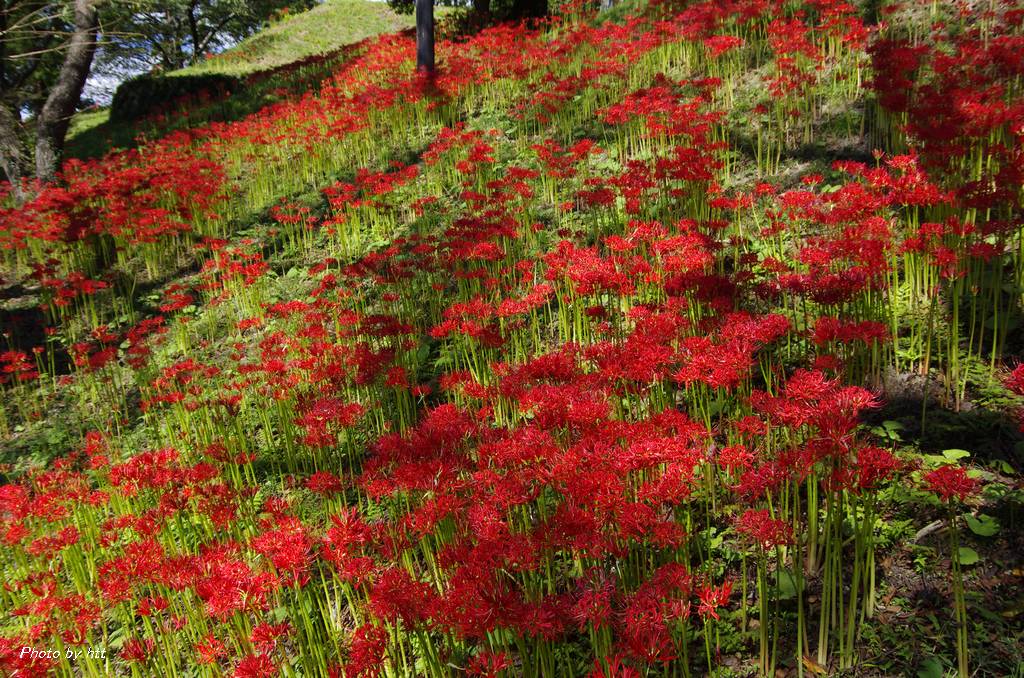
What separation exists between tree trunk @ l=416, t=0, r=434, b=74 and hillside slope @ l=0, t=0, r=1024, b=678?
4719 mm

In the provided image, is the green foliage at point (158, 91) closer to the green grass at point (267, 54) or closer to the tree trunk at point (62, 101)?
the green grass at point (267, 54)

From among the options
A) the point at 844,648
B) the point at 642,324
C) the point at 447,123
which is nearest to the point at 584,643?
the point at 844,648

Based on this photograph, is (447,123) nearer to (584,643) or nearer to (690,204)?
(690,204)

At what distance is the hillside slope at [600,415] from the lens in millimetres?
2469

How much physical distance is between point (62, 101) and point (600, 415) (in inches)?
A: 594

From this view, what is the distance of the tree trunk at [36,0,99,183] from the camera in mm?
11938

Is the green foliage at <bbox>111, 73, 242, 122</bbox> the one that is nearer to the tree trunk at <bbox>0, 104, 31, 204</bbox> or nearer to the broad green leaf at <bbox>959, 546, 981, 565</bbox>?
the tree trunk at <bbox>0, 104, 31, 204</bbox>

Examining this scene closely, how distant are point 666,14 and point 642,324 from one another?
11.3m

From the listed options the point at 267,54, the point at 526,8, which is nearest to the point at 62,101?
the point at 526,8

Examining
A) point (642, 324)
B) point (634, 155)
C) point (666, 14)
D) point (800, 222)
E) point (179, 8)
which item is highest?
point (179, 8)

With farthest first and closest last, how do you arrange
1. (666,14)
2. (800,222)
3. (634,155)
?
(666,14) < (634,155) < (800,222)

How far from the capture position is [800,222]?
581 cm

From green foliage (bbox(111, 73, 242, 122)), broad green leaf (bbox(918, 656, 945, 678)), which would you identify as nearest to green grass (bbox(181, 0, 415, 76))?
green foliage (bbox(111, 73, 242, 122))

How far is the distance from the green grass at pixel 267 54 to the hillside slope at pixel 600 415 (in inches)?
388
